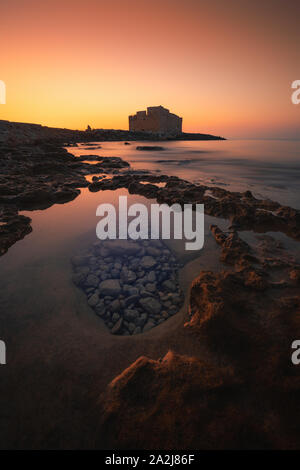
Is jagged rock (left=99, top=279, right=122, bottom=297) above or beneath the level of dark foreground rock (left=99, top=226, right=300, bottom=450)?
above

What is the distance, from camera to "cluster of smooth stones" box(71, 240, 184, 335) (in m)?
2.35

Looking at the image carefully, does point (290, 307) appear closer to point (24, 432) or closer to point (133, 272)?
point (133, 272)

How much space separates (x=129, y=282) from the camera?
2900mm

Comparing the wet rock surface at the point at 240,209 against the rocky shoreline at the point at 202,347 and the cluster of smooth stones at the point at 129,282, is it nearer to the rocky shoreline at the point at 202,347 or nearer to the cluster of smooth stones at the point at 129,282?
the rocky shoreline at the point at 202,347

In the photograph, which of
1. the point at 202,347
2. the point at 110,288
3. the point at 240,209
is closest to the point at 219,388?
A: the point at 202,347

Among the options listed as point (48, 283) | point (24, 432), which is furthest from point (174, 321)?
point (48, 283)

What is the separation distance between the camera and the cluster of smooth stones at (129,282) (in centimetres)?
235

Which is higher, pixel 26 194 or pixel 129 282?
pixel 26 194

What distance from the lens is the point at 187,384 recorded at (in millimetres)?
1464

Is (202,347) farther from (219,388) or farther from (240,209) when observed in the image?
(240,209)

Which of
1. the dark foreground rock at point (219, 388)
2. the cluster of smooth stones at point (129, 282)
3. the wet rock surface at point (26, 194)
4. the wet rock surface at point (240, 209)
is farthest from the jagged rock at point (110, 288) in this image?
the wet rock surface at point (240, 209)

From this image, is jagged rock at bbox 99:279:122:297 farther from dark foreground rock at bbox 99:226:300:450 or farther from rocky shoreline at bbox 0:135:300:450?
dark foreground rock at bbox 99:226:300:450

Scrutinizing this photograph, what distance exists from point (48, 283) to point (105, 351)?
59.4 inches

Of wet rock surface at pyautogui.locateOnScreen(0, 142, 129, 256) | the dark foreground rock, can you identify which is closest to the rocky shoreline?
the dark foreground rock
